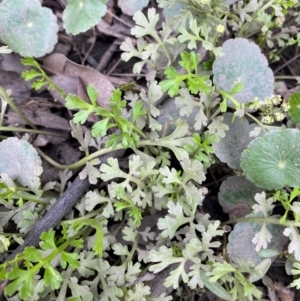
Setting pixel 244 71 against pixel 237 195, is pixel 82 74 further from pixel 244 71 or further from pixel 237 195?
pixel 237 195

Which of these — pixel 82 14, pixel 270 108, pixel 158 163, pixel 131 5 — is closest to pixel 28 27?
pixel 82 14

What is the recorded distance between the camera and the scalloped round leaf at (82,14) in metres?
1.70

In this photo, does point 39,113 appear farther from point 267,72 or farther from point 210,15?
point 267,72

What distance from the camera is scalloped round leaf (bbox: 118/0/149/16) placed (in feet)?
6.24

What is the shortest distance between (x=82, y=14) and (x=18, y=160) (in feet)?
2.10

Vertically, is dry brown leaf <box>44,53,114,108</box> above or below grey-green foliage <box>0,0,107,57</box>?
below

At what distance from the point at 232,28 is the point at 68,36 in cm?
75

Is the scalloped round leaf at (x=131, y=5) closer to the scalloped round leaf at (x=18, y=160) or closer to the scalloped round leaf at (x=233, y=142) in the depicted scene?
the scalloped round leaf at (x=233, y=142)

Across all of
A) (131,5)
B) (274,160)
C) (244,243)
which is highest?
(131,5)

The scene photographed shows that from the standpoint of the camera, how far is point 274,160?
4.99 feet

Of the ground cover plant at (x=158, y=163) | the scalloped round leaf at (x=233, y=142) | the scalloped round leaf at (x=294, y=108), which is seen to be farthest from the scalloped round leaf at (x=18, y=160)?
the scalloped round leaf at (x=294, y=108)

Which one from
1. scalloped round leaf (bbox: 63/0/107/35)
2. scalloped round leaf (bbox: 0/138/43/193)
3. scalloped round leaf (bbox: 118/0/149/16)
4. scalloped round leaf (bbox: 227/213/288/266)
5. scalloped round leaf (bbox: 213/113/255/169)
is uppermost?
scalloped round leaf (bbox: 63/0/107/35)

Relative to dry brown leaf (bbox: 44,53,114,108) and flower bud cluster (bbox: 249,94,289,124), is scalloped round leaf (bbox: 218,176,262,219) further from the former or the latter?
dry brown leaf (bbox: 44,53,114,108)

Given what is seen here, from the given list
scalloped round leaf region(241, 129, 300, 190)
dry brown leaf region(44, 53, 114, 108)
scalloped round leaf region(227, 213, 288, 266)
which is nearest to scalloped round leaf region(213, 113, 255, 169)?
scalloped round leaf region(241, 129, 300, 190)
